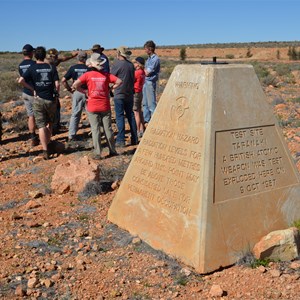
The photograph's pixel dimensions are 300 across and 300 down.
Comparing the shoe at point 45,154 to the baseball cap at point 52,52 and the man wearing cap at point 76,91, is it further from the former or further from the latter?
the baseball cap at point 52,52

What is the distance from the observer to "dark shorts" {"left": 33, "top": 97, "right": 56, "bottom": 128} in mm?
7199

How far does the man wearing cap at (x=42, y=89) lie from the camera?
23.2 ft

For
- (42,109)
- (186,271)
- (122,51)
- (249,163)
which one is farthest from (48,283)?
(122,51)

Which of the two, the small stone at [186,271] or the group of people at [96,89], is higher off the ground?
the group of people at [96,89]

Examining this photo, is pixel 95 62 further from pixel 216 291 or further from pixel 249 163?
pixel 216 291

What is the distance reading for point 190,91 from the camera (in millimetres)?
3922

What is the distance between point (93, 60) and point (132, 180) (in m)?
2.84

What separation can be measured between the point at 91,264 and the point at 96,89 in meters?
3.55

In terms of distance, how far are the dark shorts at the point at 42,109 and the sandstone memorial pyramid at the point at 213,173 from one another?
3.45 m

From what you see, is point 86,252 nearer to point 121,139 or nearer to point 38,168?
point 38,168

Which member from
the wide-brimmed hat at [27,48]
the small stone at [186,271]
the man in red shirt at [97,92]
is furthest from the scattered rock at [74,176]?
the wide-brimmed hat at [27,48]

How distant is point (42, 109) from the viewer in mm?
7246

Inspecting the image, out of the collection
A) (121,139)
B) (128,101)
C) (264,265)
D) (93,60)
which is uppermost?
(93,60)

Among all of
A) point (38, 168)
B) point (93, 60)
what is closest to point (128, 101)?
point (93, 60)
